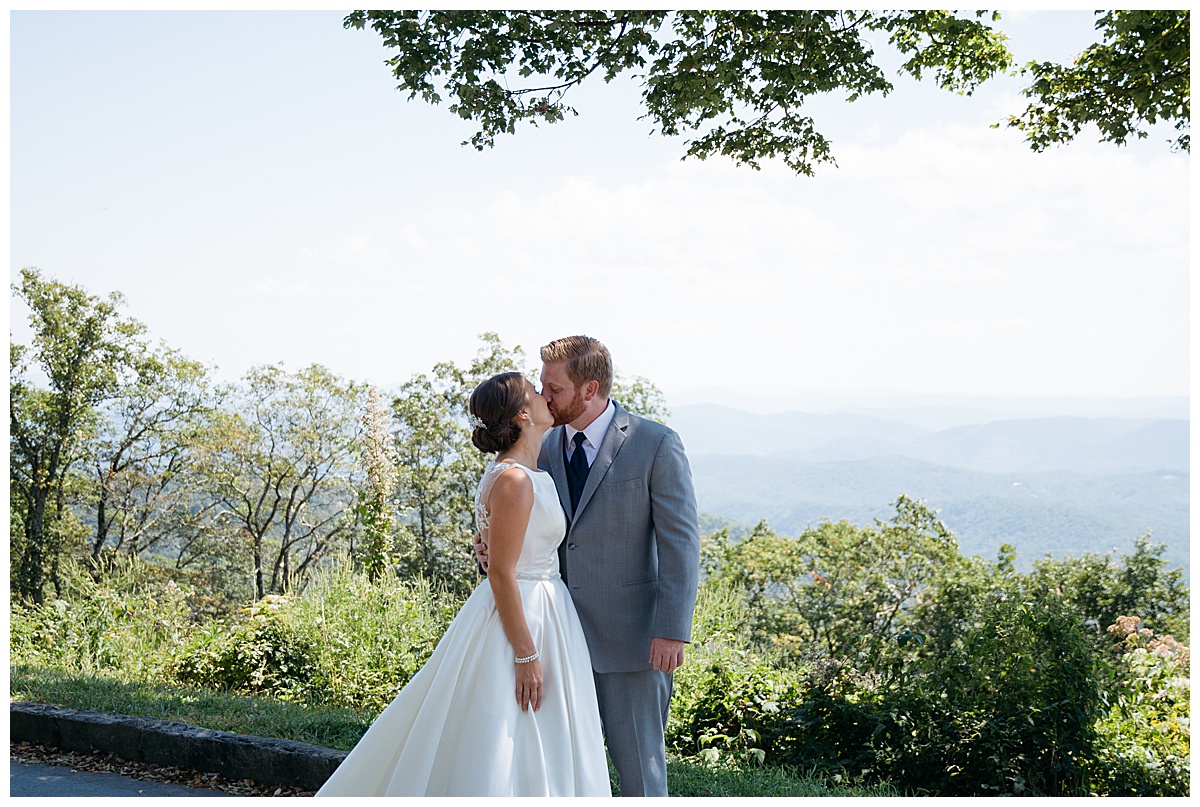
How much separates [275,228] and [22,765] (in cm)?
5833

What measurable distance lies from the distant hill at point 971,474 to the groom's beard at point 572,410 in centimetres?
4676

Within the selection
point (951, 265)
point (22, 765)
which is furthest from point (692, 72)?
point (951, 265)

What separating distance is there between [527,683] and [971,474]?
119802 millimetres

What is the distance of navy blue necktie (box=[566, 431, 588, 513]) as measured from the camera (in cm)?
331

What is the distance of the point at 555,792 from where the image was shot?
114 inches

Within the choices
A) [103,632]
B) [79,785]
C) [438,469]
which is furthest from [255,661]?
[438,469]

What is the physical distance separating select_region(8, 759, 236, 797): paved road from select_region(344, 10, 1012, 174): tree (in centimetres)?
370

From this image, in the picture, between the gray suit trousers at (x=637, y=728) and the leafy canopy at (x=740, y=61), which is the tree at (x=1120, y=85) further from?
the gray suit trousers at (x=637, y=728)

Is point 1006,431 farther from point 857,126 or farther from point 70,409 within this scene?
point 70,409

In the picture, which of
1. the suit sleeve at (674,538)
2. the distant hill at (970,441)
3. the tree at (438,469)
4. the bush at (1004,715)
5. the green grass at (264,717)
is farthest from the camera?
the distant hill at (970,441)

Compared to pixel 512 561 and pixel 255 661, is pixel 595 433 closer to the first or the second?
pixel 512 561

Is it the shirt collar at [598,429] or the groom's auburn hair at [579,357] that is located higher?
the groom's auburn hair at [579,357]

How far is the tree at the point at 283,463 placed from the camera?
58.7ft

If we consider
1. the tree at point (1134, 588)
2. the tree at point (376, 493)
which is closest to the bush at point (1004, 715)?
the tree at point (376, 493)
